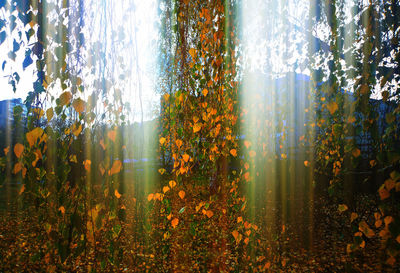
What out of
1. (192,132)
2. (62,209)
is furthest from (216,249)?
(62,209)

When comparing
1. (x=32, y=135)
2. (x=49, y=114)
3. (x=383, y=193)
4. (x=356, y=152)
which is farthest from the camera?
(x=49, y=114)

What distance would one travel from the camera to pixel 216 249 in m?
2.52

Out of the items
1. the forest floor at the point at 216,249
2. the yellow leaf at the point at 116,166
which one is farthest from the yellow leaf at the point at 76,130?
the forest floor at the point at 216,249

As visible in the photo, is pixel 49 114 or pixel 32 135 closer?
pixel 32 135

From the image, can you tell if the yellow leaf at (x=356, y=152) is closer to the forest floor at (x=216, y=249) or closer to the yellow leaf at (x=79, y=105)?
the forest floor at (x=216, y=249)

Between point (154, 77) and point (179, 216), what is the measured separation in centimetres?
572

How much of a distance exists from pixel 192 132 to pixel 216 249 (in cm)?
112

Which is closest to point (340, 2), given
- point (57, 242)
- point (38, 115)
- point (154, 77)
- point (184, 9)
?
point (184, 9)

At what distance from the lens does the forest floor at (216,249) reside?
218 centimetres

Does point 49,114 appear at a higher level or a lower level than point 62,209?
higher

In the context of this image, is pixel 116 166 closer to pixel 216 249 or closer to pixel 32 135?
pixel 32 135

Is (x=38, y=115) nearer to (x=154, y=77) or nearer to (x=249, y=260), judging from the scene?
(x=249, y=260)

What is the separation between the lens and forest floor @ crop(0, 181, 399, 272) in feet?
7.14

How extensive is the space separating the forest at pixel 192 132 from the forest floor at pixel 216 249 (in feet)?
0.05
